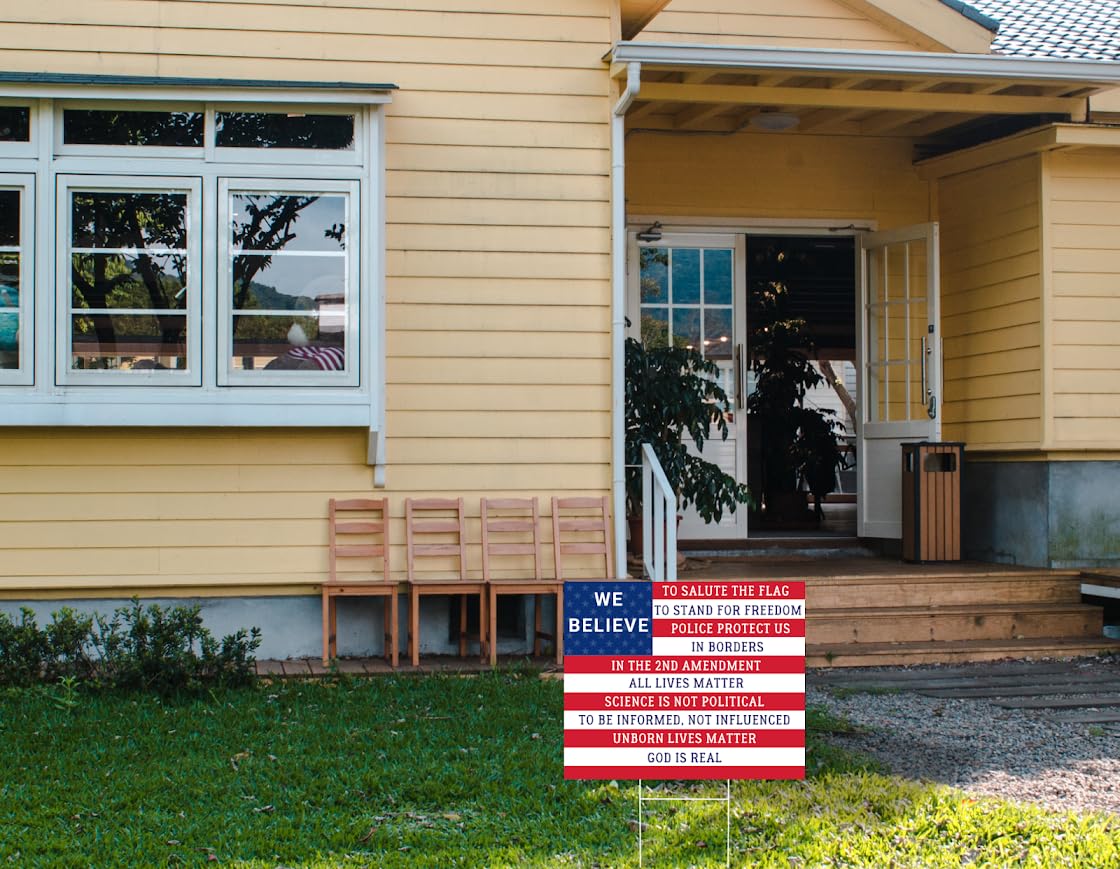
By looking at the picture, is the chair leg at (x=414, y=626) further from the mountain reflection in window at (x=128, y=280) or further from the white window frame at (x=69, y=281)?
the mountain reflection in window at (x=128, y=280)

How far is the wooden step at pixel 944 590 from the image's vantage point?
8.17 meters

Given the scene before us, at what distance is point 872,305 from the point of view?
32.8ft

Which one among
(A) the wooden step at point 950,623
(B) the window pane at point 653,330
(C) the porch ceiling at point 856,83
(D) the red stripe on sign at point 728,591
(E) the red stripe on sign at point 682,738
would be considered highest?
(C) the porch ceiling at point 856,83

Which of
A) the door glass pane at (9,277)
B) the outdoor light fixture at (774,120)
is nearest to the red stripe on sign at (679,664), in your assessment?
the door glass pane at (9,277)

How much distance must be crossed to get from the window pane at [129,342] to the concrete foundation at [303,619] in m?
1.31

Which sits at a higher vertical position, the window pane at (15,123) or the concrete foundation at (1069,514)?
the window pane at (15,123)

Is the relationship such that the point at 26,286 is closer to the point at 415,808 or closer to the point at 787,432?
the point at 415,808

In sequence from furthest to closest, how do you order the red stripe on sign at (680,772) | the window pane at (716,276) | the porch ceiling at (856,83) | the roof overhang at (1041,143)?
the window pane at (716,276) < the roof overhang at (1041,143) < the porch ceiling at (856,83) < the red stripe on sign at (680,772)

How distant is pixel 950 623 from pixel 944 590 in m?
0.27

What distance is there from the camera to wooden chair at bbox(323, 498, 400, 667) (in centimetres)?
742

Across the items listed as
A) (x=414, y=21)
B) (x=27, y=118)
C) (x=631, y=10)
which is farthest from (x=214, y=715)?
(x=631, y=10)

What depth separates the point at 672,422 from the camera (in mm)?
8539

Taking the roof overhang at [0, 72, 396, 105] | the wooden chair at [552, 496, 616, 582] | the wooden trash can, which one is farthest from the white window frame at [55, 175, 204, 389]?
the wooden trash can

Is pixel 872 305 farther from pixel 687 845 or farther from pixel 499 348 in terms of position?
pixel 687 845
